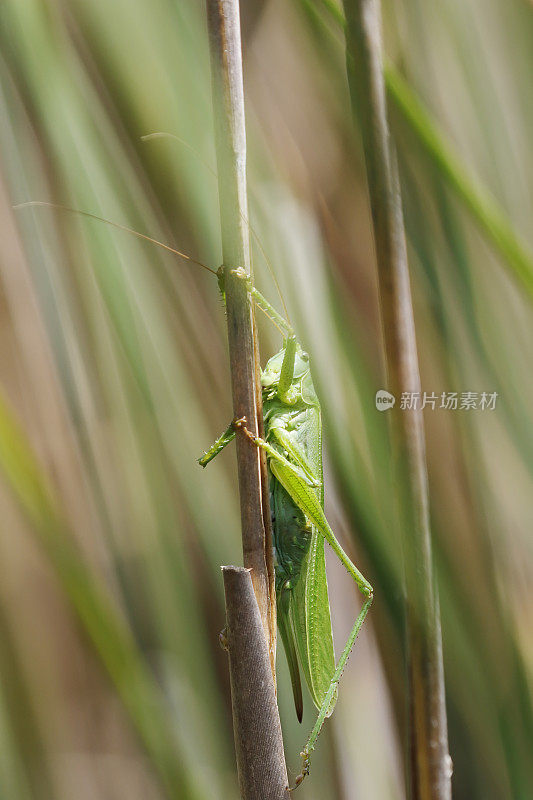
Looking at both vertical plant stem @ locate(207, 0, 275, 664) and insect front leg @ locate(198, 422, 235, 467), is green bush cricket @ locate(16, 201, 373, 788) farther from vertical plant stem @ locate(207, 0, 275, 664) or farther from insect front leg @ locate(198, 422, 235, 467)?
vertical plant stem @ locate(207, 0, 275, 664)

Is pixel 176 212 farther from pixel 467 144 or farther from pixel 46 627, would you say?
pixel 46 627

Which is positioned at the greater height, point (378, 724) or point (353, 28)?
point (353, 28)

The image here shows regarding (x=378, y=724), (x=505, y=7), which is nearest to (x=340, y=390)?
(x=378, y=724)

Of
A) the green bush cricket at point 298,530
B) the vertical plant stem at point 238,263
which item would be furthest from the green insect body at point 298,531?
the vertical plant stem at point 238,263

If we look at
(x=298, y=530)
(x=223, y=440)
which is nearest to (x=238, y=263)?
(x=223, y=440)

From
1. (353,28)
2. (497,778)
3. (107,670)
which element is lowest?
(497,778)

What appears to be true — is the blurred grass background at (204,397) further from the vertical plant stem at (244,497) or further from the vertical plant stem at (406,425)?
the vertical plant stem at (244,497)
